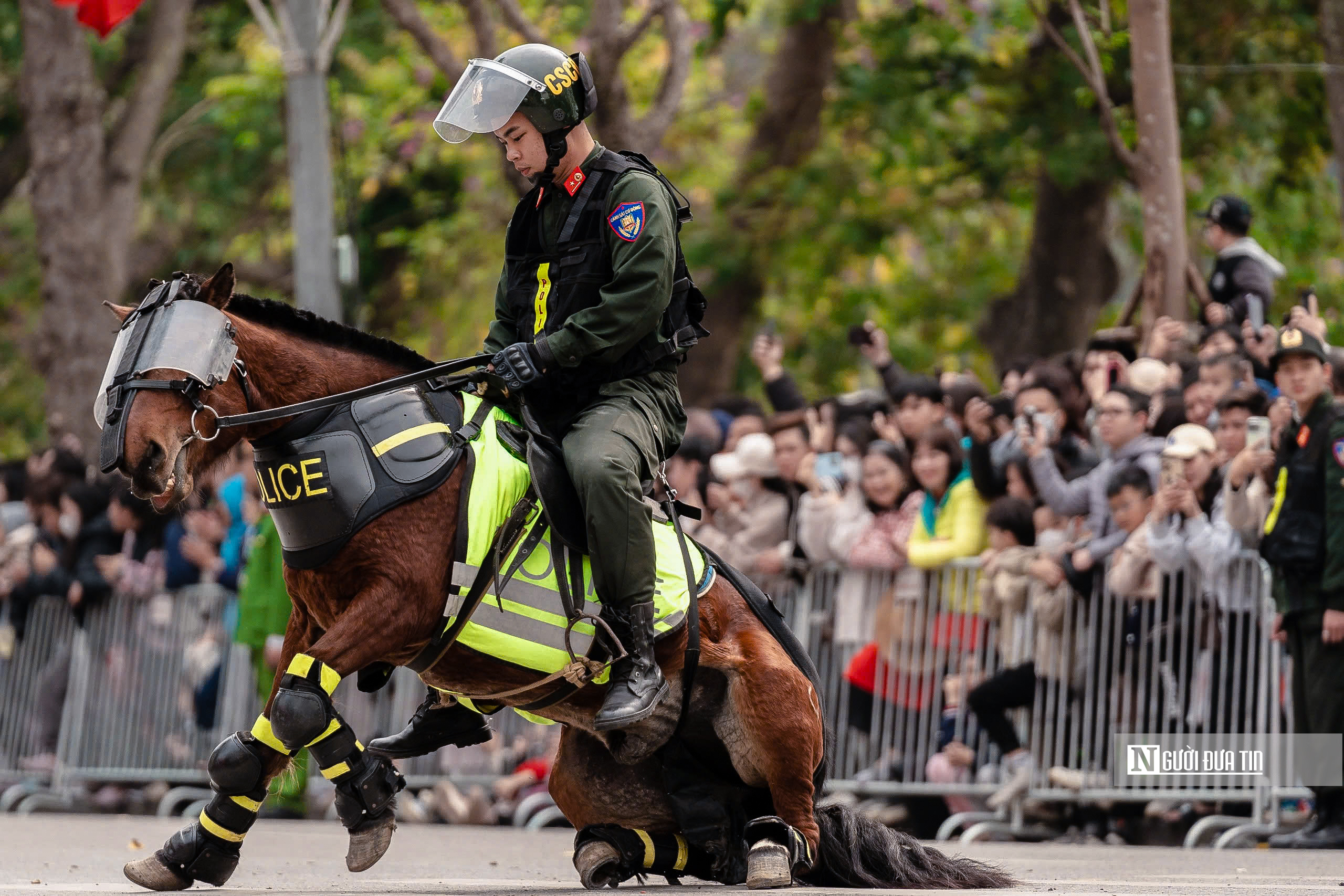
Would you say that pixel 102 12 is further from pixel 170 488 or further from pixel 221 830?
pixel 221 830

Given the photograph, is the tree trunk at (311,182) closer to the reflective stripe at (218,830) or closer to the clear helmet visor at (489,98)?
the clear helmet visor at (489,98)

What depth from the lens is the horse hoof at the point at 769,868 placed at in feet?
22.4

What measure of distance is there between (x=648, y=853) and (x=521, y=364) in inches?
78.8

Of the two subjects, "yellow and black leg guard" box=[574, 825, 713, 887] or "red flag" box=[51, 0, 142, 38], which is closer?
"yellow and black leg guard" box=[574, 825, 713, 887]

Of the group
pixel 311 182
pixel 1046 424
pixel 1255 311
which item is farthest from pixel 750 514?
pixel 311 182

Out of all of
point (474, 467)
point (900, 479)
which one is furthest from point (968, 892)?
point (900, 479)

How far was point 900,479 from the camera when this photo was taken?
1154 cm

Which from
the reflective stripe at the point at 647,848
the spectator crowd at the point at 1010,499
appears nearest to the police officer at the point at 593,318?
the reflective stripe at the point at 647,848

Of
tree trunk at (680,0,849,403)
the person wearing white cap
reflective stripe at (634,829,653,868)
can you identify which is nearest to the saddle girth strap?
reflective stripe at (634,829,653,868)

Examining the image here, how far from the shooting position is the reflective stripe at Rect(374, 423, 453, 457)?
650cm

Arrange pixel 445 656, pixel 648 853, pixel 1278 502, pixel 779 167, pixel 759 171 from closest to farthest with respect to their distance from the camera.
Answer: pixel 445 656
pixel 648 853
pixel 1278 502
pixel 779 167
pixel 759 171

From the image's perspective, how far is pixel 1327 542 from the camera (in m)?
9.39

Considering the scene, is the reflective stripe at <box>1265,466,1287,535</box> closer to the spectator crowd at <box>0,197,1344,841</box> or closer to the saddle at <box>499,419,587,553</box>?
the spectator crowd at <box>0,197,1344,841</box>

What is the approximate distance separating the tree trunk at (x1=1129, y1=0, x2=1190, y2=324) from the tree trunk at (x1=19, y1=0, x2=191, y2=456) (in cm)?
998
